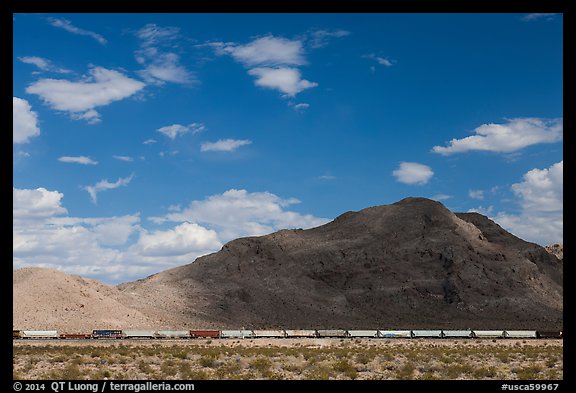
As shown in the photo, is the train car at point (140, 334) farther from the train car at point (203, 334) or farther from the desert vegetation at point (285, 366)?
the desert vegetation at point (285, 366)

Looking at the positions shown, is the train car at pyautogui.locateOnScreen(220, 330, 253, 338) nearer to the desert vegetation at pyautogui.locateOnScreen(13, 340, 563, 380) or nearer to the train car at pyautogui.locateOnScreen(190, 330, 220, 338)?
the train car at pyautogui.locateOnScreen(190, 330, 220, 338)

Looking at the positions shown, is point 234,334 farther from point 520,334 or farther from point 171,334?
point 520,334

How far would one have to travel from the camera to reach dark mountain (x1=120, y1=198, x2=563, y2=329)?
10800 cm

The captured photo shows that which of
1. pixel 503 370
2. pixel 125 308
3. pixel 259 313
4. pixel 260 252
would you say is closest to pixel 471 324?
pixel 259 313

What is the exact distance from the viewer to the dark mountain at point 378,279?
108 metres

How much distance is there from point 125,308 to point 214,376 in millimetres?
69929

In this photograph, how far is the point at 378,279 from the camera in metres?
119

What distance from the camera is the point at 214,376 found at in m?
29.4

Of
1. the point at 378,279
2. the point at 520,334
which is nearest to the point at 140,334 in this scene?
the point at 520,334

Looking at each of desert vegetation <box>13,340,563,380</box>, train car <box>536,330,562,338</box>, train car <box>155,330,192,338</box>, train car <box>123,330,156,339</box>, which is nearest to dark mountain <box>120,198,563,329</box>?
train car <box>123,330,156,339</box>

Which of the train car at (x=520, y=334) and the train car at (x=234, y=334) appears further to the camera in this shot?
the train car at (x=520, y=334)

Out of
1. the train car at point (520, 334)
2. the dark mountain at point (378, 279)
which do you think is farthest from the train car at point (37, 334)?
the train car at point (520, 334)
